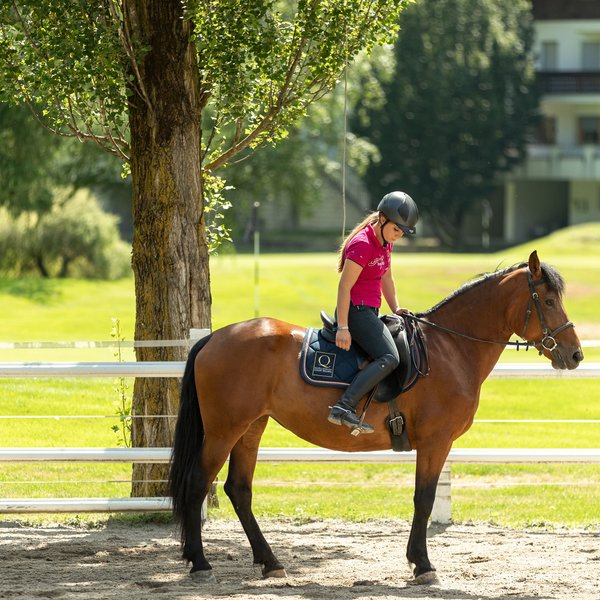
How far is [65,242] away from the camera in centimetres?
3538

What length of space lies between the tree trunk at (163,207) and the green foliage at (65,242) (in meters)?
24.9

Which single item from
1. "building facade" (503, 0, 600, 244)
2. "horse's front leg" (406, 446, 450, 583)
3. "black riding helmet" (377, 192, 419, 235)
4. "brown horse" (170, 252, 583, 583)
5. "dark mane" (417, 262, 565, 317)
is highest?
"building facade" (503, 0, 600, 244)

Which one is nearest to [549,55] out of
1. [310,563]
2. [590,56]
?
[590,56]

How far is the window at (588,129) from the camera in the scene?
66500mm

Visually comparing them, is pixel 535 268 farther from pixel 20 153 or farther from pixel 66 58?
pixel 20 153

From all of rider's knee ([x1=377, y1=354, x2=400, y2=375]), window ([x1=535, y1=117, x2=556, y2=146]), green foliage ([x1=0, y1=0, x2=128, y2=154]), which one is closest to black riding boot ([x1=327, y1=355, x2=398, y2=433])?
rider's knee ([x1=377, y1=354, x2=400, y2=375])

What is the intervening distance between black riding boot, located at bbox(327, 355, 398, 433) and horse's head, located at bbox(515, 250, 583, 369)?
1.02 m

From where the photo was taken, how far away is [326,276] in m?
37.6

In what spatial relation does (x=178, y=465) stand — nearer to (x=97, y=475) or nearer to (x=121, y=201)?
(x=97, y=475)

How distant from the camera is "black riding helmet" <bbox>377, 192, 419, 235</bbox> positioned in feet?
24.9

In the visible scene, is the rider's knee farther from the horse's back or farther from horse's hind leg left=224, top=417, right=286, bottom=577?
horse's hind leg left=224, top=417, right=286, bottom=577

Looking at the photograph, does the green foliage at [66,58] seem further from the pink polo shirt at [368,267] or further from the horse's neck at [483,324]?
the horse's neck at [483,324]

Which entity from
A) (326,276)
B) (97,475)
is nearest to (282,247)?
(326,276)

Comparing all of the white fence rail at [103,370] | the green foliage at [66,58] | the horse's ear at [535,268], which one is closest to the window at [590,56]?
the green foliage at [66,58]
